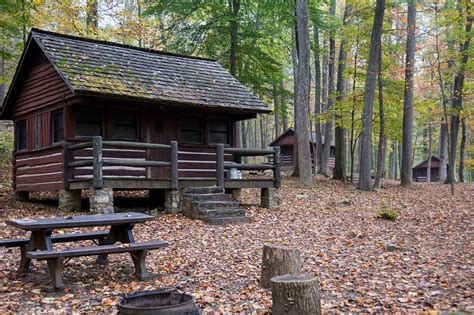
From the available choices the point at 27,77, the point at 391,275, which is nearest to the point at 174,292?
the point at 391,275

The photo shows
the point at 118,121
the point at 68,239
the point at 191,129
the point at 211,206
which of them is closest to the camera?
the point at 68,239

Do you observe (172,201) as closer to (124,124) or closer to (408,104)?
(124,124)

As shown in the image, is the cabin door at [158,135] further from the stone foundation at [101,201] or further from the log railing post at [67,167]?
the stone foundation at [101,201]

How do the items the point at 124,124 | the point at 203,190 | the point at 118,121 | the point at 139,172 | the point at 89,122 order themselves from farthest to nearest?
the point at 139,172 < the point at 124,124 < the point at 118,121 < the point at 89,122 < the point at 203,190

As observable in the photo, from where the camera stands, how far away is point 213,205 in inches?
475

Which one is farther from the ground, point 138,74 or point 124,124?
point 138,74

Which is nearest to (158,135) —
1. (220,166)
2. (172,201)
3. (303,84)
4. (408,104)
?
(220,166)

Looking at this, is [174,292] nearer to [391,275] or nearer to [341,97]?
[391,275]

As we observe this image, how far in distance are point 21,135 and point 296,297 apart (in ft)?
46.7

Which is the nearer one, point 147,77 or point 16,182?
point 147,77

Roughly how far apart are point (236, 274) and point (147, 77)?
28.6 feet

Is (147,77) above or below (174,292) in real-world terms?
above

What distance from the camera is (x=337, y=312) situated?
17.6 feet

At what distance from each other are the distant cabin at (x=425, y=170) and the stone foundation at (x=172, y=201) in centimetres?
3843
